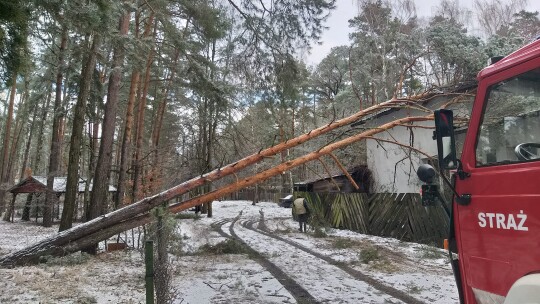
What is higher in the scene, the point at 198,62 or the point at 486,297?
the point at 198,62

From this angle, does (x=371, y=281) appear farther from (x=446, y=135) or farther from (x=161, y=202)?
(x=446, y=135)

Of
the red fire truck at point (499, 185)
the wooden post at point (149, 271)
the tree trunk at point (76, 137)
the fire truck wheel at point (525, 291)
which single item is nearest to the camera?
the fire truck wheel at point (525, 291)

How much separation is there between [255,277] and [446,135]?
5.58 m

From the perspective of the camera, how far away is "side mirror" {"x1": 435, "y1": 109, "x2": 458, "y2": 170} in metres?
2.89

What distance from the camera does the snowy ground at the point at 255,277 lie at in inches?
237

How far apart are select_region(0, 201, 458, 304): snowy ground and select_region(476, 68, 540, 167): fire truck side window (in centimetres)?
351

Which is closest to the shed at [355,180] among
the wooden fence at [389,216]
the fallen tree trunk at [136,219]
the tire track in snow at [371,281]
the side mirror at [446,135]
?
the wooden fence at [389,216]

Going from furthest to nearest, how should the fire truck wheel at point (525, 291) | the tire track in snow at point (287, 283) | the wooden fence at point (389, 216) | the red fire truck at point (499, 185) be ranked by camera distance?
the wooden fence at point (389, 216) → the tire track in snow at point (287, 283) → the red fire truck at point (499, 185) → the fire truck wheel at point (525, 291)

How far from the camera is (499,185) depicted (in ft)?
8.34

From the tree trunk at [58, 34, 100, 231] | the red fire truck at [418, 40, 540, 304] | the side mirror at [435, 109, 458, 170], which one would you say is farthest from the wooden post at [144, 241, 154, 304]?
the tree trunk at [58, 34, 100, 231]

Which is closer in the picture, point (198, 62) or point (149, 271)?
point (149, 271)

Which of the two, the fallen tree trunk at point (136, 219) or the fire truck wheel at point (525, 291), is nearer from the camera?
the fire truck wheel at point (525, 291)

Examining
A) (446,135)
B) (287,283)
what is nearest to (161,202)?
(287,283)

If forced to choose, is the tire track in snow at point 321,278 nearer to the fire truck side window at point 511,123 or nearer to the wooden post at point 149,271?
the wooden post at point 149,271
